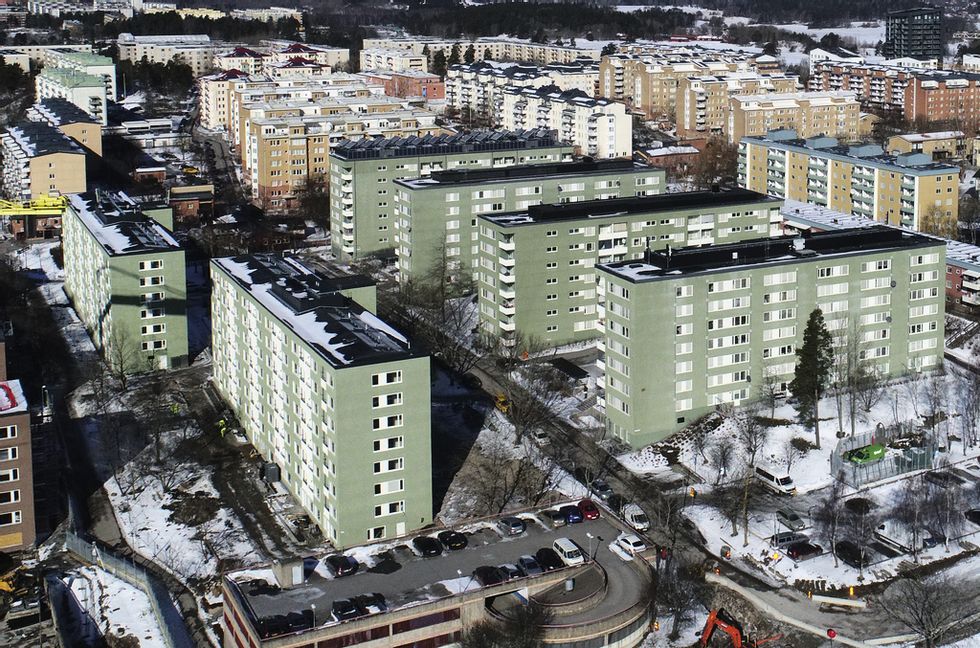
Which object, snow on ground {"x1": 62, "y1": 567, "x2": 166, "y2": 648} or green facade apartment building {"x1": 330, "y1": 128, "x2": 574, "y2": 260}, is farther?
green facade apartment building {"x1": 330, "y1": 128, "x2": 574, "y2": 260}

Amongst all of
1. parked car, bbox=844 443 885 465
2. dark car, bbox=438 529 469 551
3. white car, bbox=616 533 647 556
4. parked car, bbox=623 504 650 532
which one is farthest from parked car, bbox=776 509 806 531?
dark car, bbox=438 529 469 551

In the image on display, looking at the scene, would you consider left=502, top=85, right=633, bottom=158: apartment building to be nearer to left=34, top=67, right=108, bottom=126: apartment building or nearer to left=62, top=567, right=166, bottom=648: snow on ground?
left=34, top=67, right=108, bottom=126: apartment building

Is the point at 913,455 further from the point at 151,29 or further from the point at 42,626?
the point at 151,29

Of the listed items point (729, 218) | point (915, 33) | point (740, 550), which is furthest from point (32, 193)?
point (915, 33)

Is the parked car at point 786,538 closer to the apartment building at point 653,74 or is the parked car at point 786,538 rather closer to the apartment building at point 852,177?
the apartment building at point 852,177

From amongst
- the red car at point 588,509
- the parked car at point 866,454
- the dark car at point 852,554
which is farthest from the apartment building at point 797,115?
the dark car at point 852,554

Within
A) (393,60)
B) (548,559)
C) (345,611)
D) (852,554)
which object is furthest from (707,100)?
(345,611)

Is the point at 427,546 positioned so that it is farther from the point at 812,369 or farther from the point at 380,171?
the point at 380,171
